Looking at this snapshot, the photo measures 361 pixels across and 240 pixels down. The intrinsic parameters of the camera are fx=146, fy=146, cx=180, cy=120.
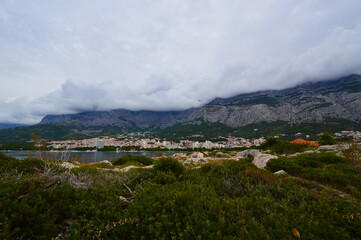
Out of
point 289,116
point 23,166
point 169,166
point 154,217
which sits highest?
point 23,166

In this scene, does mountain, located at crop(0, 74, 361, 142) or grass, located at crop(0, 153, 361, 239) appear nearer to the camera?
grass, located at crop(0, 153, 361, 239)

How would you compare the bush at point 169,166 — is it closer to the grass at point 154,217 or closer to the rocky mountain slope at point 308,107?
the grass at point 154,217

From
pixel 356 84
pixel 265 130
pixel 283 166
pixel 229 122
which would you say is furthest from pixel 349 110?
pixel 283 166

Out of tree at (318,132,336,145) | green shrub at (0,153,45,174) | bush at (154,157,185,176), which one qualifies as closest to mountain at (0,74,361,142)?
tree at (318,132,336,145)

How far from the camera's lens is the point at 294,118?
11631cm

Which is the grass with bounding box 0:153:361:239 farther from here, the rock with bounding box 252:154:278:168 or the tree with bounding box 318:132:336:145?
the tree with bounding box 318:132:336:145

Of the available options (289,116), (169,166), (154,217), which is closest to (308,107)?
(289,116)

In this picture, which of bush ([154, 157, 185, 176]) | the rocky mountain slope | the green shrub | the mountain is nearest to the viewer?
the green shrub

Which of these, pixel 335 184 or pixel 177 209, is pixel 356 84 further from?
pixel 177 209

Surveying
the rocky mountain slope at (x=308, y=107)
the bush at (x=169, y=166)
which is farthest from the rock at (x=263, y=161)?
the rocky mountain slope at (x=308, y=107)

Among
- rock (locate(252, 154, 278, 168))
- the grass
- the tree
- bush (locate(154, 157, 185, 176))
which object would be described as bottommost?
the tree

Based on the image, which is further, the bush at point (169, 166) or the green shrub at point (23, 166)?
the bush at point (169, 166)

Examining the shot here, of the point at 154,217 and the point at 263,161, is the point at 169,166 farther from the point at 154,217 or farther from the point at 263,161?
the point at 263,161

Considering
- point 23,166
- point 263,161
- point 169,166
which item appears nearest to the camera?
point 23,166
